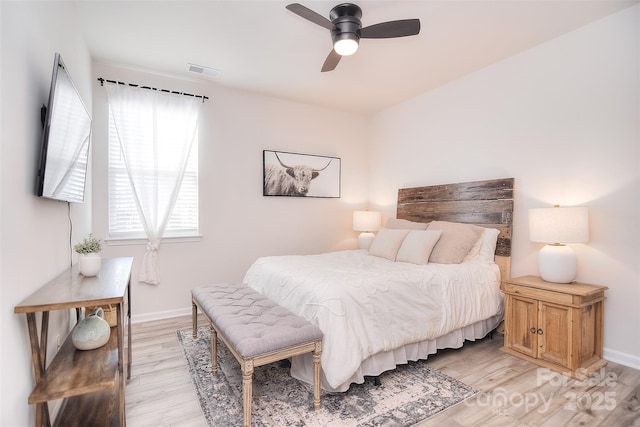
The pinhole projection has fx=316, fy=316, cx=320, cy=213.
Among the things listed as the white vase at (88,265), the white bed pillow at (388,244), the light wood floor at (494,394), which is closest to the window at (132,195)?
the light wood floor at (494,394)

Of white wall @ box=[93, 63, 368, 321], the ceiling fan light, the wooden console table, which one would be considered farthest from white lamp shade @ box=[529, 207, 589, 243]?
the wooden console table

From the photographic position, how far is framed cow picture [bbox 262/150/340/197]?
13.7 ft

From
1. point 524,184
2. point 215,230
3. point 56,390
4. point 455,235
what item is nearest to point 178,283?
point 215,230

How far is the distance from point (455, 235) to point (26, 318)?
3.14 metres

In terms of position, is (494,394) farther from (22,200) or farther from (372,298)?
(22,200)

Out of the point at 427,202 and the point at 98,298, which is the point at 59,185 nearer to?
the point at 98,298

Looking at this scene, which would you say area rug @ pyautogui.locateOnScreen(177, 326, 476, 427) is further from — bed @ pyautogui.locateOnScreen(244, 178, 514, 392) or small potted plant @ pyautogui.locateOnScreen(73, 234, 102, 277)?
small potted plant @ pyautogui.locateOnScreen(73, 234, 102, 277)

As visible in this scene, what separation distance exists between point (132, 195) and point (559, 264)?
4107 mm

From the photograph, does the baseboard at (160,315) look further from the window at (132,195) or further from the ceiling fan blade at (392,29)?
the ceiling fan blade at (392,29)

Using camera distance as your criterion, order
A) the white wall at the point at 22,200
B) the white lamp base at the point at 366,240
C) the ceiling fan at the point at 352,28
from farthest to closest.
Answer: the white lamp base at the point at 366,240 → the ceiling fan at the point at 352,28 → the white wall at the point at 22,200

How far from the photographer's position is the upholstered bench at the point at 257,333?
5.55 ft

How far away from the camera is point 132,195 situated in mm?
3430

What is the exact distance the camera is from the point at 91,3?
2.32 metres

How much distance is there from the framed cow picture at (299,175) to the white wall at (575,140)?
159cm
